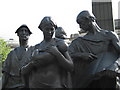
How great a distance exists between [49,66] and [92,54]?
34.1 inches

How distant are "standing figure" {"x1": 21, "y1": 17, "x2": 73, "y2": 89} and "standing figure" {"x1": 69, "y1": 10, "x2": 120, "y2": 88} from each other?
45 cm

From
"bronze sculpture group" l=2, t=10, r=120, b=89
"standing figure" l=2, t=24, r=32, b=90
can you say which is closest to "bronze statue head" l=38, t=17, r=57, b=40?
"bronze sculpture group" l=2, t=10, r=120, b=89

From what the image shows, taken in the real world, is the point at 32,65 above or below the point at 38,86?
above

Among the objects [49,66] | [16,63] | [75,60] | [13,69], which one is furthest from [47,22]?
[13,69]

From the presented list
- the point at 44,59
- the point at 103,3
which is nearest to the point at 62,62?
the point at 44,59

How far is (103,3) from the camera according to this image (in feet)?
57.7

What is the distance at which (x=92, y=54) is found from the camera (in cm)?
466

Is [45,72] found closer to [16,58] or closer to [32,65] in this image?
[32,65]

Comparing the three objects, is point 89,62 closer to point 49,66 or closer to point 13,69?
point 49,66

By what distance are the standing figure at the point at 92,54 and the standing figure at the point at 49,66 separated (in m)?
0.45

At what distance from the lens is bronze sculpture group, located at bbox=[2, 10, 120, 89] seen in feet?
13.7

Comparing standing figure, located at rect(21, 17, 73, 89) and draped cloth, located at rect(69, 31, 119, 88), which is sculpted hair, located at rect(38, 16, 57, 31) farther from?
draped cloth, located at rect(69, 31, 119, 88)

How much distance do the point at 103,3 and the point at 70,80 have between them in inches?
548

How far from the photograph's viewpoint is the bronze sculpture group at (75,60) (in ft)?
13.7
